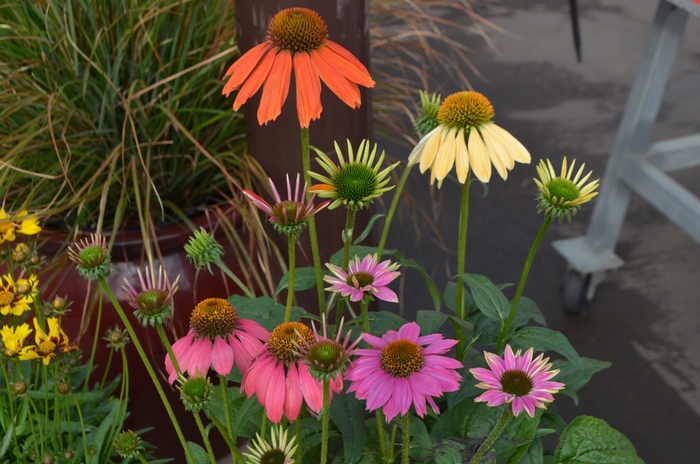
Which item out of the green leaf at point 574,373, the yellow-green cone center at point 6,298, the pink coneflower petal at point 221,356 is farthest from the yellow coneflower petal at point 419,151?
the yellow-green cone center at point 6,298

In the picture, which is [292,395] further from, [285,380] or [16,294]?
[16,294]

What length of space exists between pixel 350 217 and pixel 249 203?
540mm

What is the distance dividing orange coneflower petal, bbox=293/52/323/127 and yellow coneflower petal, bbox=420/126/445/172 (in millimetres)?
93

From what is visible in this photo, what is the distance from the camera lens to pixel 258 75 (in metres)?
0.56

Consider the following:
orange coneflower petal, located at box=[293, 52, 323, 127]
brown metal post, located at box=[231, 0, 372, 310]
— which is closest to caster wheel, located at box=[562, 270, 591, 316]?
brown metal post, located at box=[231, 0, 372, 310]

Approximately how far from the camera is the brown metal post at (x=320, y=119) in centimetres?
93

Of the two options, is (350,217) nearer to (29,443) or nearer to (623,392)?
(29,443)

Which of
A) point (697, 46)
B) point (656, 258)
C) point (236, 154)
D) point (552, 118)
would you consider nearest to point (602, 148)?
point (552, 118)

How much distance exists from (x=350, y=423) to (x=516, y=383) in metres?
0.19

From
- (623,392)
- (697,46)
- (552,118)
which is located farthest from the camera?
(697,46)

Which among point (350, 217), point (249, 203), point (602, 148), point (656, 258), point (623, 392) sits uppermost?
point (350, 217)

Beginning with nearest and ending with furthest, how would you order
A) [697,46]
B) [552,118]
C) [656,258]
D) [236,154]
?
[236,154] < [656,258] < [552,118] < [697,46]

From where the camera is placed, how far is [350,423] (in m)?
0.66

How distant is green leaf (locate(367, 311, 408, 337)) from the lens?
2.30 ft
